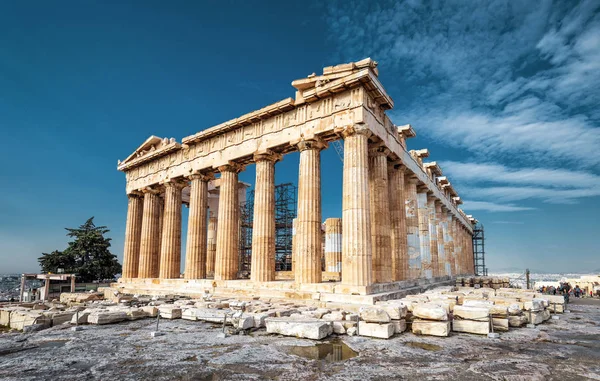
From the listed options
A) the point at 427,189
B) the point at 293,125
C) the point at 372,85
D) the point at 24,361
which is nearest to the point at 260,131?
the point at 293,125

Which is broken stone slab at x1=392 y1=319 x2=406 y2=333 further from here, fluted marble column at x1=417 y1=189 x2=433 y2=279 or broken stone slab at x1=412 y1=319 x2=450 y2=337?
fluted marble column at x1=417 y1=189 x2=433 y2=279

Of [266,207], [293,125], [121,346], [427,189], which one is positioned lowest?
[121,346]

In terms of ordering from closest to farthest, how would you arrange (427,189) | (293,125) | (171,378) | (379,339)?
(171,378)
(379,339)
(293,125)
(427,189)

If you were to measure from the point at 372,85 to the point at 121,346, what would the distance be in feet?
43.2

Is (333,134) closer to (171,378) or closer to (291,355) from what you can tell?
(291,355)

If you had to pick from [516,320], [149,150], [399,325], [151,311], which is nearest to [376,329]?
[399,325]

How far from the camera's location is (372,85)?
50.6ft

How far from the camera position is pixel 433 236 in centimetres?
2597

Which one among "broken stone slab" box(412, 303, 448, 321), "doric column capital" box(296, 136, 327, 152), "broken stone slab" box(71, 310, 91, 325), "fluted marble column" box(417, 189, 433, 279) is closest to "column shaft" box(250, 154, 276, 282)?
"doric column capital" box(296, 136, 327, 152)

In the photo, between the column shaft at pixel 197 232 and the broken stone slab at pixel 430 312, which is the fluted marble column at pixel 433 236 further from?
the broken stone slab at pixel 430 312

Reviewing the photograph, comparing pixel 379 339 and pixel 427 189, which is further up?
pixel 427 189

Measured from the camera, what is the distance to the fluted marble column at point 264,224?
17.8 meters

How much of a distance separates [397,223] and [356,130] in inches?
270

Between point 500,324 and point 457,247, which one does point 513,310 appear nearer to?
point 500,324
